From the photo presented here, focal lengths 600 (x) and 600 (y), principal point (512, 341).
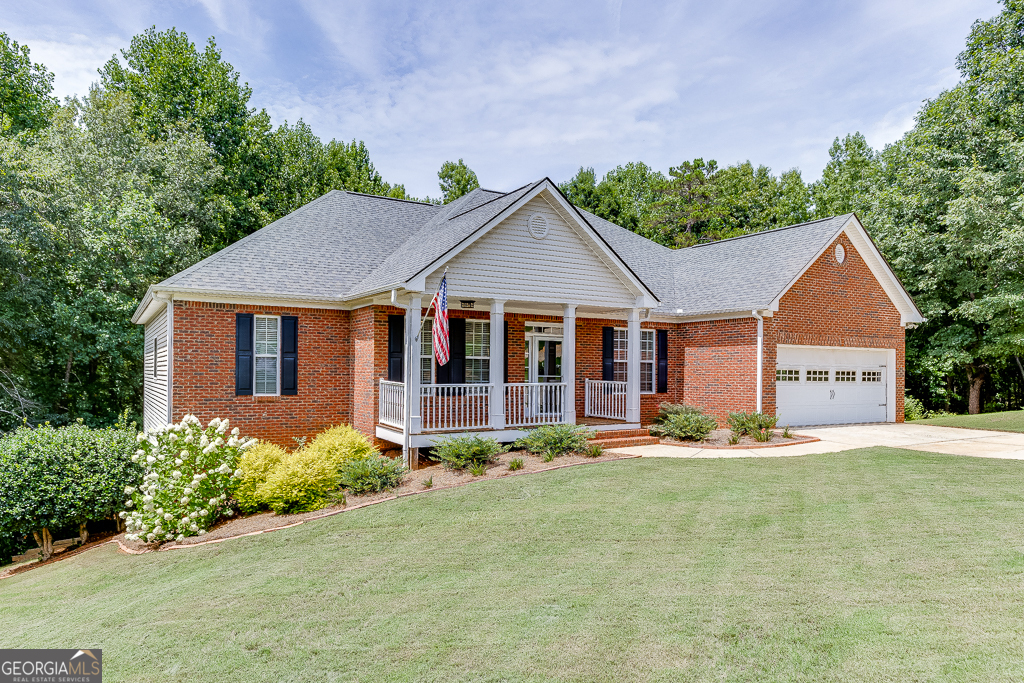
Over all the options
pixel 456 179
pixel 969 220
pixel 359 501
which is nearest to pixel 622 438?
pixel 359 501

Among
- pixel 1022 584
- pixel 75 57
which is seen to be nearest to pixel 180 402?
pixel 1022 584

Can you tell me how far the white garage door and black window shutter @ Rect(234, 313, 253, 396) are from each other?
13.3m

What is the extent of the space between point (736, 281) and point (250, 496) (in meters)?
13.9

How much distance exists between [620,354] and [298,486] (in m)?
10.2

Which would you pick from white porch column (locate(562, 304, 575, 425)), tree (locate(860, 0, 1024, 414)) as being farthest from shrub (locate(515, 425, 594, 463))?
tree (locate(860, 0, 1024, 414))

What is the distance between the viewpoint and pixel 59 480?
10.5 meters

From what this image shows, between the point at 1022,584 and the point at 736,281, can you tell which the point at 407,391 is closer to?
the point at 1022,584

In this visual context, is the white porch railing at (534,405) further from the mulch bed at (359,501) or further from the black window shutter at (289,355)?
the black window shutter at (289,355)

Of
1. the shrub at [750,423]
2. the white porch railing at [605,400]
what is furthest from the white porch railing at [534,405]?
the shrub at [750,423]

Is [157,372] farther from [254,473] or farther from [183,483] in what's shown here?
[254,473]

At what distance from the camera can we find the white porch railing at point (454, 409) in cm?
1242

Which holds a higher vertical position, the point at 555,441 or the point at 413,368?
the point at 413,368

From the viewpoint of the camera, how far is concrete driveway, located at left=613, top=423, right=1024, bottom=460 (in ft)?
39.9

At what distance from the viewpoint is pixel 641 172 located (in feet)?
157
